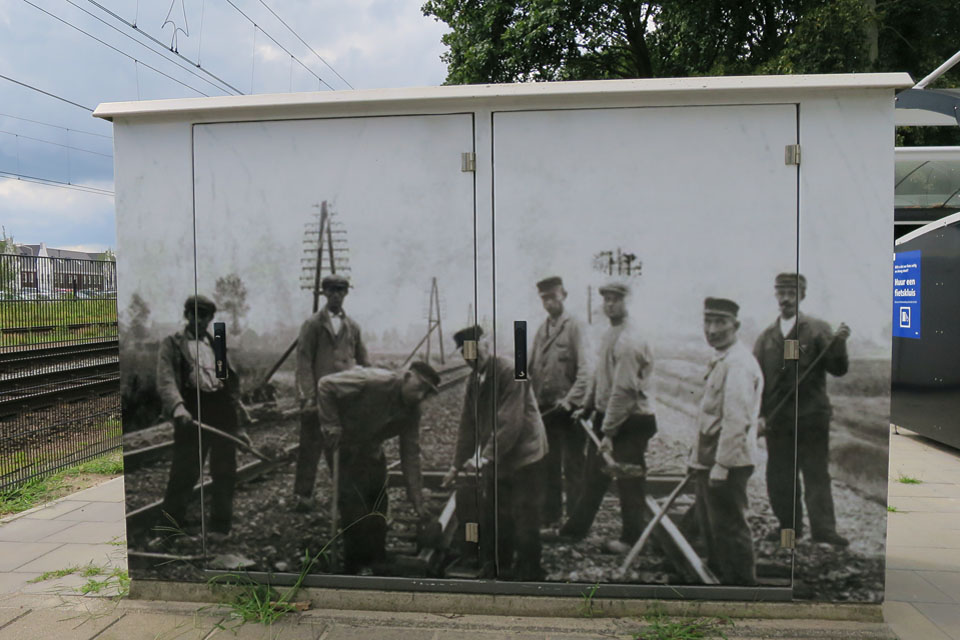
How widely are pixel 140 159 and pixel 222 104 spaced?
23.1 inches

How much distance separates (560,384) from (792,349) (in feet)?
3.78

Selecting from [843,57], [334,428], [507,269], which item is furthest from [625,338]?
[843,57]

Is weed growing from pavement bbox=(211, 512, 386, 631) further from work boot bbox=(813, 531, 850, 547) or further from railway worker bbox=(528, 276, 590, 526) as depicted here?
work boot bbox=(813, 531, 850, 547)

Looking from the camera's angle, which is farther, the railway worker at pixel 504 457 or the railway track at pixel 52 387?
the railway track at pixel 52 387

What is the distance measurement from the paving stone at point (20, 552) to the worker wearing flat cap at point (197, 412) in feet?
4.99

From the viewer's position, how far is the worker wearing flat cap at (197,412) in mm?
3695

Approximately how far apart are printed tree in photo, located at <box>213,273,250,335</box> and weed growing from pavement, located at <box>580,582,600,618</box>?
7.56 feet

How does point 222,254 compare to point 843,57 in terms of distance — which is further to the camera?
point 843,57

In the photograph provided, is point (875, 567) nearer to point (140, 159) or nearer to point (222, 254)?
point (222, 254)

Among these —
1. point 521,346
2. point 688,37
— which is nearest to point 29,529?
point 521,346

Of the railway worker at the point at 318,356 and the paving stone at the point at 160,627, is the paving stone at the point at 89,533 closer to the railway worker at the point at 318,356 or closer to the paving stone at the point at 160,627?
the paving stone at the point at 160,627

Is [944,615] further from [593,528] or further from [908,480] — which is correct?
[908,480]

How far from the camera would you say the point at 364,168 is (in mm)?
3561

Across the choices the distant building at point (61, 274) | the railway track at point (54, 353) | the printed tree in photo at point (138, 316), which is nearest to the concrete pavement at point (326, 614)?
the printed tree in photo at point (138, 316)
